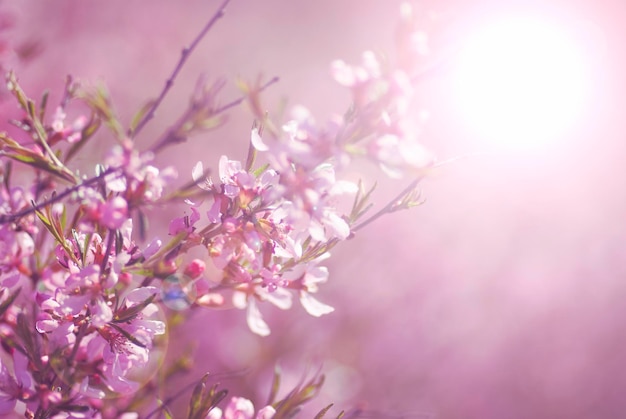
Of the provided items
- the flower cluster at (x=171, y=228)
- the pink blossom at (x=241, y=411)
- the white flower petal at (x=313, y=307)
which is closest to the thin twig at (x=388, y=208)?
the flower cluster at (x=171, y=228)

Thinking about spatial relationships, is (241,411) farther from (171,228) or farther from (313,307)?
(171,228)

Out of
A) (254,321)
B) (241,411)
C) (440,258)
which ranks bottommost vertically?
(241,411)


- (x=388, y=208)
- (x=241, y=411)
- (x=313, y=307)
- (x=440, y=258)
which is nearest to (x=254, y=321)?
(x=313, y=307)

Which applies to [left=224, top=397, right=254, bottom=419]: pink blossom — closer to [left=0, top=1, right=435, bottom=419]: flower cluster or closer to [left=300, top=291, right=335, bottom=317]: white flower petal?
[left=0, top=1, right=435, bottom=419]: flower cluster

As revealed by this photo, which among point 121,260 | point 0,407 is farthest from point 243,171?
point 0,407

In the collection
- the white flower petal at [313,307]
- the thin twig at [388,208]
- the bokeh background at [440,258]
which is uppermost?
the bokeh background at [440,258]

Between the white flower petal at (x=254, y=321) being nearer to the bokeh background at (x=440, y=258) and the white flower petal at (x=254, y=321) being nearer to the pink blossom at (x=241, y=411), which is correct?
the pink blossom at (x=241, y=411)
